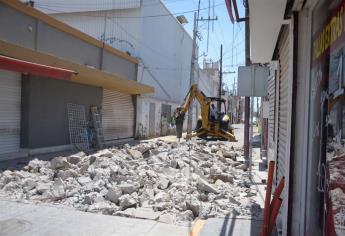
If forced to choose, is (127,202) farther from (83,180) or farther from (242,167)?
(242,167)

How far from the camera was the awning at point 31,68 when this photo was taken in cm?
1211

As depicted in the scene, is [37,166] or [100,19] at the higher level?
[100,19]

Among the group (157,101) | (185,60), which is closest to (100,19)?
(157,101)

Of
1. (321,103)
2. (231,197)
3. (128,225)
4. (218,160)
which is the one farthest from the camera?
(218,160)

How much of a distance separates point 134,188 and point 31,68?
6271 mm

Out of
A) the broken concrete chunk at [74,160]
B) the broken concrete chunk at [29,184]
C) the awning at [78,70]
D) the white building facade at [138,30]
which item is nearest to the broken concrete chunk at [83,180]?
the broken concrete chunk at [29,184]

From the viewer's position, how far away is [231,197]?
895 cm

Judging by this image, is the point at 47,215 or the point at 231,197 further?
the point at 231,197

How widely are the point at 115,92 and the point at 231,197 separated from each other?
16.6m

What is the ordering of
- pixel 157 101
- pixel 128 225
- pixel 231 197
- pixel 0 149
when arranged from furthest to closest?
1. pixel 157 101
2. pixel 0 149
3. pixel 231 197
4. pixel 128 225

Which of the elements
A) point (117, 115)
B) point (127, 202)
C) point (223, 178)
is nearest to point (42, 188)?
→ point (127, 202)

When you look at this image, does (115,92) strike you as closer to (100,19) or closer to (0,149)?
(100,19)

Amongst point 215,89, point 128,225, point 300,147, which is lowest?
point 128,225

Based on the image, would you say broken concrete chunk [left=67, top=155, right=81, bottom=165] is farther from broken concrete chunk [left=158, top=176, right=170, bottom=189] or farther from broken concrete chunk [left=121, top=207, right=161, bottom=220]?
broken concrete chunk [left=121, top=207, right=161, bottom=220]
